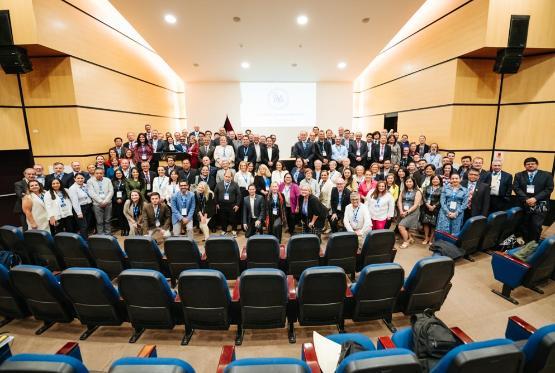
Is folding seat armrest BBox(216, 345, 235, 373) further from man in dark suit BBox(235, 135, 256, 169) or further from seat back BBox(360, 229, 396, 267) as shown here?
man in dark suit BBox(235, 135, 256, 169)

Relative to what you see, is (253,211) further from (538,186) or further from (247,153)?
(538,186)

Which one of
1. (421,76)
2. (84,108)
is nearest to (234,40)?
(84,108)

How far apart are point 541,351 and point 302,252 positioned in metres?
2.14

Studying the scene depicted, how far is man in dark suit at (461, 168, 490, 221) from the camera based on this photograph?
454cm

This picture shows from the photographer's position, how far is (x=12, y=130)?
5.75 m

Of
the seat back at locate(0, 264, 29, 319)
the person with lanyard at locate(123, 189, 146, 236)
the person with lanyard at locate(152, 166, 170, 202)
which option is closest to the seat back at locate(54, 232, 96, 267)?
the seat back at locate(0, 264, 29, 319)

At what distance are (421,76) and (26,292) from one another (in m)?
9.50

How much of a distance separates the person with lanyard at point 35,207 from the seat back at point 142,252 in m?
2.40

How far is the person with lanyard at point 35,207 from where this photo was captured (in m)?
4.39

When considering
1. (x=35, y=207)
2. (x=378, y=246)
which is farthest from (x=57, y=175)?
(x=378, y=246)

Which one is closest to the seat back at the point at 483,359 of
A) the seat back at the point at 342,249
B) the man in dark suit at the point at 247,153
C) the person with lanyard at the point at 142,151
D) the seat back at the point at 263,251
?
the seat back at the point at 342,249

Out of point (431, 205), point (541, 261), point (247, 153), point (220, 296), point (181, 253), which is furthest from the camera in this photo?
point (247, 153)

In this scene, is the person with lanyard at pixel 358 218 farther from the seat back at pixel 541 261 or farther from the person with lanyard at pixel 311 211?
the seat back at pixel 541 261

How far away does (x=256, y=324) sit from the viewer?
2502mm
